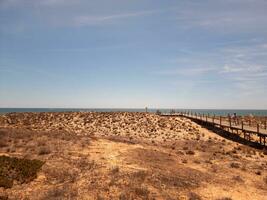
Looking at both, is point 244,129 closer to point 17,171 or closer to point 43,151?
point 43,151

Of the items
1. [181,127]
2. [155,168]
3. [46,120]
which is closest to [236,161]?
[155,168]

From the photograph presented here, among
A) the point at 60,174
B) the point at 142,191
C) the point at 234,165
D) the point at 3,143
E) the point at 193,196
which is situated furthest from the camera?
the point at 3,143

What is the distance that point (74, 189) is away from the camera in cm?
1492

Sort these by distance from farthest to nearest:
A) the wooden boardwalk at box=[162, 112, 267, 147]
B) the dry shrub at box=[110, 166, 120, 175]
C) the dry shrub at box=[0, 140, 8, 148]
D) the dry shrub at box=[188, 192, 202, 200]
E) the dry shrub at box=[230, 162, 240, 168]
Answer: the wooden boardwalk at box=[162, 112, 267, 147] < the dry shrub at box=[0, 140, 8, 148] < the dry shrub at box=[230, 162, 240, 168] < the dry shrub at box=[110, 166, 120, 175] < the dry shrub at box=[188, 192, 202, 200]

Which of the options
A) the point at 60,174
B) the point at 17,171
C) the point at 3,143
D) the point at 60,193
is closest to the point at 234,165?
the point at 60,174

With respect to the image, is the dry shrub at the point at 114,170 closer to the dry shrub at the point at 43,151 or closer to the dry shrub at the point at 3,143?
the dry shrub at the point at 43,151

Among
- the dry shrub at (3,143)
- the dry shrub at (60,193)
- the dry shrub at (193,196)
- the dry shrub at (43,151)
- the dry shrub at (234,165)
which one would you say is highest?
the dry shrub at (3,143)

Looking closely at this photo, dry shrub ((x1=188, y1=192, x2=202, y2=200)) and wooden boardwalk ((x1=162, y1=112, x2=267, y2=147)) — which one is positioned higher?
wooden boardwalk ((x1=162, y1=112, x2=267, y2=147))

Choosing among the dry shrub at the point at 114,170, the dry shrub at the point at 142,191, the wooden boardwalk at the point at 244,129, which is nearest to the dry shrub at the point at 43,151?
the dry shrub at the point at 114,170

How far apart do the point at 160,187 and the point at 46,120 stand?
133 ft

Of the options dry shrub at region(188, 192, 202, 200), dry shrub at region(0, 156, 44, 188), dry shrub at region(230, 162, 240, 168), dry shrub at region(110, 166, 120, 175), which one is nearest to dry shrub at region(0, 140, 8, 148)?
dry shrub at region(0, 156, 44, 188)

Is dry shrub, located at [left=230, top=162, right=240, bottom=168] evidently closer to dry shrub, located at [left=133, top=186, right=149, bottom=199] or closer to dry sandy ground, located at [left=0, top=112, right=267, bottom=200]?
dry sandy ground, located at [left=0, top=112, right=267, bottom=200]

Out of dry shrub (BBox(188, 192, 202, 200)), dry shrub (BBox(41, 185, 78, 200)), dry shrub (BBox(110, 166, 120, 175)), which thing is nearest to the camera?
dry shrub (BBox(41, 185, 78, 200))

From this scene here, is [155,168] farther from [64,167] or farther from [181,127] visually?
[181,127]
